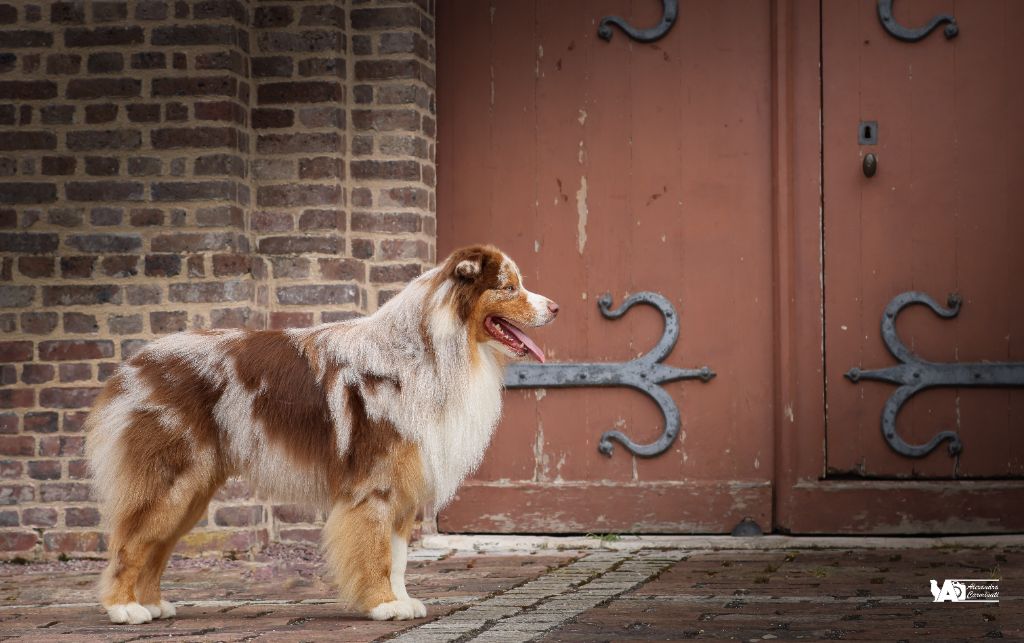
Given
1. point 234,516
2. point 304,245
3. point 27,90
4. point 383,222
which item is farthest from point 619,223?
point 27,90

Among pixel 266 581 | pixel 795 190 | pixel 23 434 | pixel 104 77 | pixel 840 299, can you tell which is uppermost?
pixel 104 77

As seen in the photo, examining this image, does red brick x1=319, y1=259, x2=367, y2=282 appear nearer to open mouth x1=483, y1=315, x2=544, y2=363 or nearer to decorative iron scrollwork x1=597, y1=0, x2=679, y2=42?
decorative iron scrollwork x1=597, y1=0, x2=679, y2=42

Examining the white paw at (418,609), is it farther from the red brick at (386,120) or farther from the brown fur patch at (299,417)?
the red brick at (386,120)

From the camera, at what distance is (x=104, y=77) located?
21.7ft

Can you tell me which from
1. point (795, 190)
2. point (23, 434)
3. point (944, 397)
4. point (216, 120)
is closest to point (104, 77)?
point (216, 120)

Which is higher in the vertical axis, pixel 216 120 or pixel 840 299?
pixel 216 120

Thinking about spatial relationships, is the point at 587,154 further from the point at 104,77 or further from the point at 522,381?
the point at 104,77

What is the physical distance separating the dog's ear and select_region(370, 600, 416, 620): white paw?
1.08 metres

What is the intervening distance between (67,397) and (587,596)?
106 inches

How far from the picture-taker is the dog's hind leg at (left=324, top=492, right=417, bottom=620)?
4723 mm

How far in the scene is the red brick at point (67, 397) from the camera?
21.5ft


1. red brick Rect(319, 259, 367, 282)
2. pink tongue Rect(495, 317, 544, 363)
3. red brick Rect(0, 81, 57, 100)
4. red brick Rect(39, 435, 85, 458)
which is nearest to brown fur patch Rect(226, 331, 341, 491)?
pink tongue Rect(495, 317, 544, 363)

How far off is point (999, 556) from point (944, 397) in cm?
82

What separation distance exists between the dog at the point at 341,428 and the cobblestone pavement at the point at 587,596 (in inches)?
9.9
